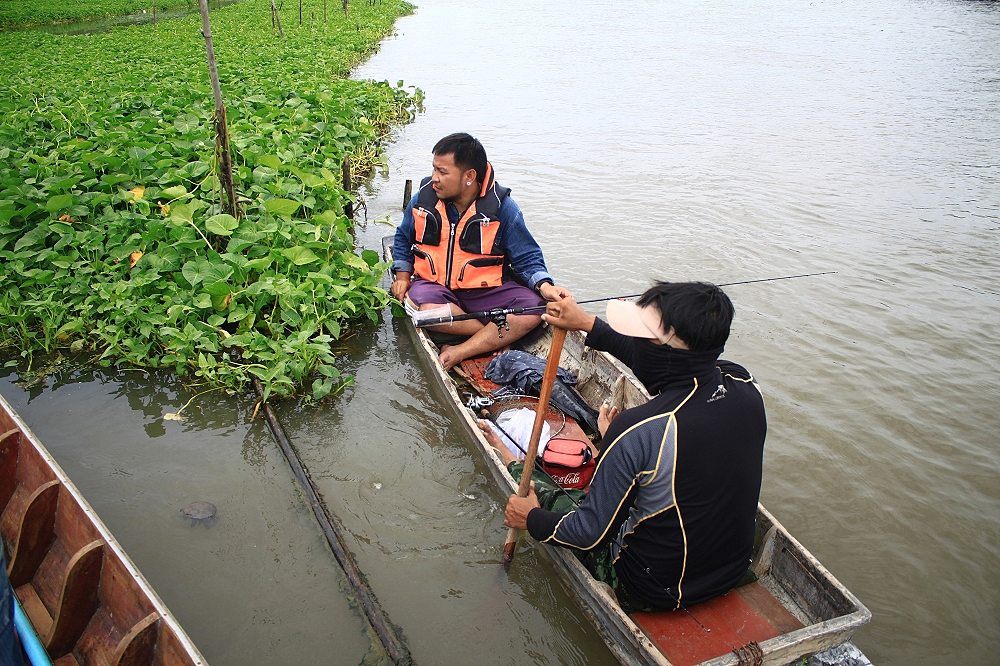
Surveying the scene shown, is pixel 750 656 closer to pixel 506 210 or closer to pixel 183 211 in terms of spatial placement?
pixel 506 210

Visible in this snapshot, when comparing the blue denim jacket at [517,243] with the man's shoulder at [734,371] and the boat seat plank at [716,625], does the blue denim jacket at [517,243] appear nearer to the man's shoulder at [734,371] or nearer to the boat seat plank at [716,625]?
the man's shoulder at [734,371]

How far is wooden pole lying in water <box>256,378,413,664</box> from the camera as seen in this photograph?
314 centimetres

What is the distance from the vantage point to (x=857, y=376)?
554cm

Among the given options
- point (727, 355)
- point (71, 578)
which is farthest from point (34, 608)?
point (727, 355)

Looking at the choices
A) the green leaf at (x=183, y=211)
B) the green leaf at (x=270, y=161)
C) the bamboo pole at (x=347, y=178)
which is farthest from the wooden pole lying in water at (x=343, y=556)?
the bamboo pole at (x=347, y=178)

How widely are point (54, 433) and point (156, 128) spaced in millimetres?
4035

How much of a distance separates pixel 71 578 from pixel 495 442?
7.43 ft

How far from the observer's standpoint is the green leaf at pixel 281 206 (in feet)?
18.4

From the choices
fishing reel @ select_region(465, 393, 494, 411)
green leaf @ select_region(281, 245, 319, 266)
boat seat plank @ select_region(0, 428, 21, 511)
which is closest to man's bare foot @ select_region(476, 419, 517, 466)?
fishing reel @ select_region(465, 393, 494, 411)

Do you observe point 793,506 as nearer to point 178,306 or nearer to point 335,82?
point 178,306

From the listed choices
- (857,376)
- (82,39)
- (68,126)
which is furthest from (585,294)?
(82,39)

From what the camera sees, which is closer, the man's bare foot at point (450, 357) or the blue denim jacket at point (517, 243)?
the man's bare foot at point (450, 357)

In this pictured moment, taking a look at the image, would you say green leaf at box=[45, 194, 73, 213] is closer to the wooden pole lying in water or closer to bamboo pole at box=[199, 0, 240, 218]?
bamboo pole at box=[199, 0, 240, 218]

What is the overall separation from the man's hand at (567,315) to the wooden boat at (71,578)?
1.89m
